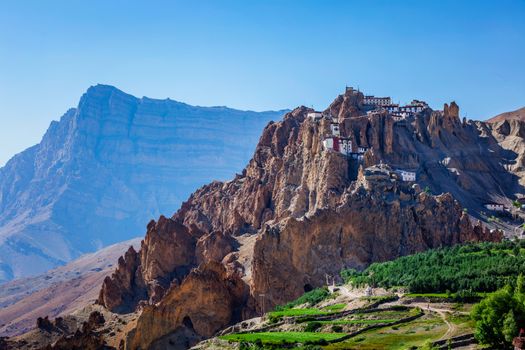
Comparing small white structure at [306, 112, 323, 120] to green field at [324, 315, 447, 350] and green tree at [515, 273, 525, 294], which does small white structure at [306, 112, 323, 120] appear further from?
green tree at [515, 273, 525, 294]

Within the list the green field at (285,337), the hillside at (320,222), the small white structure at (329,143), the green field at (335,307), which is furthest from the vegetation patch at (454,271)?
the small white structure at (329,143)

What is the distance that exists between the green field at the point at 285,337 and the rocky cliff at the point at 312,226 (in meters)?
40.2

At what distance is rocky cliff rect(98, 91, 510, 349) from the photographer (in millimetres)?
144125

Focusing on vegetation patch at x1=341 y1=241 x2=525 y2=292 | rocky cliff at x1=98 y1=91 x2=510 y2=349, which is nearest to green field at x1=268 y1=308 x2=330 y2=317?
vegetation patch at x1=341 y1=241 x2=525 y2=292

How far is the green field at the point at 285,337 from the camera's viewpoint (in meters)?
92.4

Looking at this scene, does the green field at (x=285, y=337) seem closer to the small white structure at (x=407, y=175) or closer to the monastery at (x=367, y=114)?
the monastery at (x=367, y=114)

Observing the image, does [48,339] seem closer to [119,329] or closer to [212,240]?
[119,329]

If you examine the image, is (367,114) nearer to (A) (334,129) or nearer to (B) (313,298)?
(A) (334,129)

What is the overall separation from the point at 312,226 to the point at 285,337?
53315 mm

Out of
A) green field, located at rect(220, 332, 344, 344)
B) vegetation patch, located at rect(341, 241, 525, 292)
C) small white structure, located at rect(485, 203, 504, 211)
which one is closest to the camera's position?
green field, located at rect(220, 332, 344, 344)

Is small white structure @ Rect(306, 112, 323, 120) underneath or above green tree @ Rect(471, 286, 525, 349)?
above

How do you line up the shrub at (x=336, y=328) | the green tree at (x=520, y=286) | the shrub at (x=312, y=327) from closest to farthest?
the green tree at (x=520, y=286)
the shrub at (x=336, y=328)
the shrub at (x=312, y=327)

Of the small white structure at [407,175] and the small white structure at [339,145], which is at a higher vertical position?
the small white structure at [339,145]

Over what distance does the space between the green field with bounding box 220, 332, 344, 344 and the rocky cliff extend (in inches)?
1584
